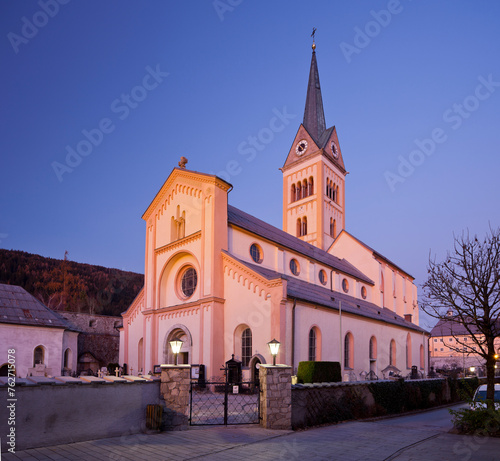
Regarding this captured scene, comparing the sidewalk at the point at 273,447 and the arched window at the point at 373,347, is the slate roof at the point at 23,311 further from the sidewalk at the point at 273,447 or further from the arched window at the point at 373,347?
the sidewalk at the point at 273,447

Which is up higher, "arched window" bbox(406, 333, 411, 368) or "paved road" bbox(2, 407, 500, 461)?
"paved road" bbox(2, 407, 500, 461)

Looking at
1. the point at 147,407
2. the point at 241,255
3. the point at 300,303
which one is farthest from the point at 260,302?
the point at 147,407

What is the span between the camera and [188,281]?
28781 millimetres

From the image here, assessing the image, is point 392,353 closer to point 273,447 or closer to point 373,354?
point 373,354

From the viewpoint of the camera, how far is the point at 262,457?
9.62 m

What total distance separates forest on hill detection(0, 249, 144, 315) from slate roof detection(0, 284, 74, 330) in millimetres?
29937

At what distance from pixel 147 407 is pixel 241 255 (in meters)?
16.6

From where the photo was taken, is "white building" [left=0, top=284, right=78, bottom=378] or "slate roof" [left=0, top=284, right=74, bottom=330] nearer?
"white building" [left=0, top=284, right=78, bottom=378]

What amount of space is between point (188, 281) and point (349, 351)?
1189cm

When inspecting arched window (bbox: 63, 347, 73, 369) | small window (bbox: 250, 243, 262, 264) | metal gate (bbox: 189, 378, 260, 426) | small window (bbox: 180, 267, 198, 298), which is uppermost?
small window (bbox: 250, 243, 262, 264)

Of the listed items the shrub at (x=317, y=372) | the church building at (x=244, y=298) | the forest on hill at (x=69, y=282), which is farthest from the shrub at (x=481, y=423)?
the forest on hill at (x=69, y=282)

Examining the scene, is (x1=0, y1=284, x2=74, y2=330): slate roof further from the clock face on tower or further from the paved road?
the clock face on tower

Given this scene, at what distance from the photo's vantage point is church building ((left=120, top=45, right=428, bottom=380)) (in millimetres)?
24297

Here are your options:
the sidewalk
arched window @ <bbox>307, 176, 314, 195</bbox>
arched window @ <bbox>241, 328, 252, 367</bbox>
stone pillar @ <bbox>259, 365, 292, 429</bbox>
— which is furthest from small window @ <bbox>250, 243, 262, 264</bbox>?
arched window @ <bbox>307, 176, 314, 195</bbox>
